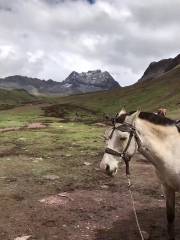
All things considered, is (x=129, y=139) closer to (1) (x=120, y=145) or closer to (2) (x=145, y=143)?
(1) (x=120, y=145)

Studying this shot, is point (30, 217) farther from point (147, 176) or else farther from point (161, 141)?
point (147, 176)

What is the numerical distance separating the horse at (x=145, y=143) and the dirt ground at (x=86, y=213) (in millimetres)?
3403

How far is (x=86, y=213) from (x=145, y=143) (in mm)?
5870

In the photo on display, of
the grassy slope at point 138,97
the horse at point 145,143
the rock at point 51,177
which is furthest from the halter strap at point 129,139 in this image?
the grassy slope at point 138,97

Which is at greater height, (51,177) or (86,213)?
Result: (51,177)

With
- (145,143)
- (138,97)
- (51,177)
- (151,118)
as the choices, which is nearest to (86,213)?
(145,143)

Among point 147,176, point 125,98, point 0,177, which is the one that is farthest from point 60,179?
point 125,98

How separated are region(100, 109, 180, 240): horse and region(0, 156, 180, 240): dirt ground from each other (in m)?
3.40

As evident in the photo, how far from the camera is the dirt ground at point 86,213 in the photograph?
14.1 m

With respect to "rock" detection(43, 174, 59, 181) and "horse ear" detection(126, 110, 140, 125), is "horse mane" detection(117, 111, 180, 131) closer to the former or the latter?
"horse ear" detection(126, 110, 140, 125)

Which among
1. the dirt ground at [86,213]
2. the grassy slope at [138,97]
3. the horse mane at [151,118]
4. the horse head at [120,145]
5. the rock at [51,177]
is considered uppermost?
the grassy slope at [138,97]

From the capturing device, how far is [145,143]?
11.1 metres

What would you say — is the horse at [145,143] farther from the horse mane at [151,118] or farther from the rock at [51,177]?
the rock at [51,177]

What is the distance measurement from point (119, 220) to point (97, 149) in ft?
58.4
